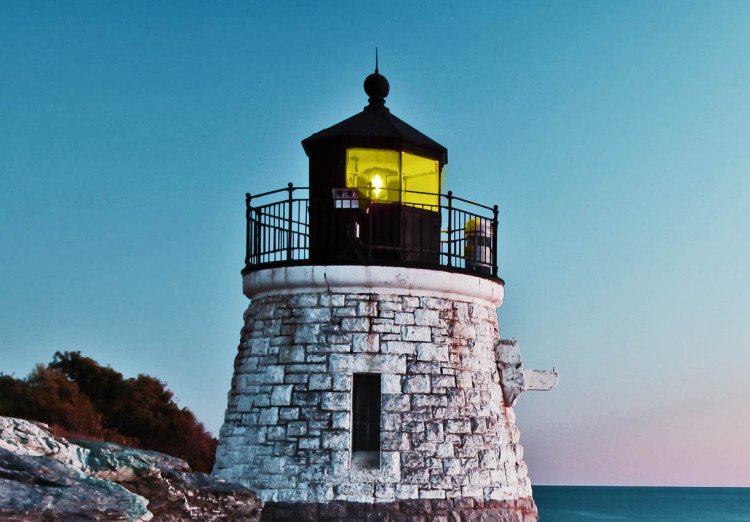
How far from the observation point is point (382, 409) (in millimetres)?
10812

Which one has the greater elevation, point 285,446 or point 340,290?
point 340,290

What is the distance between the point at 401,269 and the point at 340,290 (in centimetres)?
78

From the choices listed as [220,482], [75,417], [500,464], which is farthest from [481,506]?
[75,417]

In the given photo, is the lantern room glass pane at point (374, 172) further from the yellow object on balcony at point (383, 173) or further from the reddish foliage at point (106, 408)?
the reddish foliage at point (106, 408)

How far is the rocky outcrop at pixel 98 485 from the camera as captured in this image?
5.66 metres

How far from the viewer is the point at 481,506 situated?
35.9 ft

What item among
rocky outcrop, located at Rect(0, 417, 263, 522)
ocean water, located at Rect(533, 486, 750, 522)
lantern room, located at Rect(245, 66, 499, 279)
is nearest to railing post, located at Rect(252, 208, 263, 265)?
lantern room, located at Rect(245, 66, 499, 279)

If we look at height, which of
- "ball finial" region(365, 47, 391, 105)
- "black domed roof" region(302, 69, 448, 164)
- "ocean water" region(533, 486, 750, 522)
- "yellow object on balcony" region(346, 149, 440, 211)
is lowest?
"ocean water" region(533, 486, 750, 522)

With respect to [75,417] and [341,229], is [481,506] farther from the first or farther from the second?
[75,417]

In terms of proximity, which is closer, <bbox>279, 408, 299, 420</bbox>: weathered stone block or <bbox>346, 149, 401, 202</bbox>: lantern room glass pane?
<bbox>279, 408, 299, 420</bbox>: weathered stone block

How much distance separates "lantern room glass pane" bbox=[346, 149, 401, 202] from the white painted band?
133 cm

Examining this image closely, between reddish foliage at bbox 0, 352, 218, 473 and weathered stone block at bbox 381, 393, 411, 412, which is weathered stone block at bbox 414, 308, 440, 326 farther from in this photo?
reddish foliage at bbox 0, 352, 218, 473

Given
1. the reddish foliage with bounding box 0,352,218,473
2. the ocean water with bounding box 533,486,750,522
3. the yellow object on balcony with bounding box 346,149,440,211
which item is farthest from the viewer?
the ocean water with bounding box 533,486,750,522

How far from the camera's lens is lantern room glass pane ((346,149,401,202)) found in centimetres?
1215
